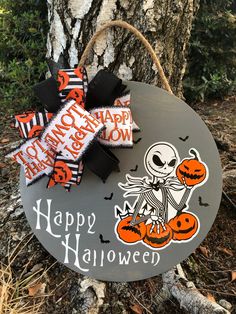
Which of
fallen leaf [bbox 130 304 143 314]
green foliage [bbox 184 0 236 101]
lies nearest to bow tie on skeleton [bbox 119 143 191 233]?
fallen leaf [bbox 130 304 143 314]

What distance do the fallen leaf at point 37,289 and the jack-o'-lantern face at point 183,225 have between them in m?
0.60

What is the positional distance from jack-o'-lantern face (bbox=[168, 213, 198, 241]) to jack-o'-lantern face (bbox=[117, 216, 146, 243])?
0.10m

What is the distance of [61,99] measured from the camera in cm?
129

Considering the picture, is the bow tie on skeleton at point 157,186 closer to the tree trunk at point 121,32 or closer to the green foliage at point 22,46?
the tree trunk at point 121,32

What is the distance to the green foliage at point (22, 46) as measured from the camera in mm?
3037

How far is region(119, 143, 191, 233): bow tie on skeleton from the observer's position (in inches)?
53.2

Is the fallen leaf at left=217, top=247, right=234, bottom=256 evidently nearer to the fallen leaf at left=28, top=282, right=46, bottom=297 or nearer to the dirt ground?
the dirt ground

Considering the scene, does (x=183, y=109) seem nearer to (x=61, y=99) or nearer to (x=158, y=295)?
(x=61, y=99)

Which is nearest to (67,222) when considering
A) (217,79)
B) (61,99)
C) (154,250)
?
(154,250)

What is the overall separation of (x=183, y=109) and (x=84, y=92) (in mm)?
340

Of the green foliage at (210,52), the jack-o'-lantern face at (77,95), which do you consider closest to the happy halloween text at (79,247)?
the jack-o'-lantern face at (77,95)

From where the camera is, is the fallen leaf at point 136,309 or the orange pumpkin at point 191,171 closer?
the orange pumpkin at point 191,171

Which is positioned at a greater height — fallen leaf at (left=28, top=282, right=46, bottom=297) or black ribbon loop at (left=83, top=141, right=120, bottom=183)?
black ribbon loop at (left=83, top=141, right=120, bottom=183)

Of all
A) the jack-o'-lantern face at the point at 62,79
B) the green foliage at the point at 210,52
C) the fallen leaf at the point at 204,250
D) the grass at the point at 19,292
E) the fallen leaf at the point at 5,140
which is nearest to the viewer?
the jack-o'-lantern face at the point at 62,79
